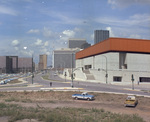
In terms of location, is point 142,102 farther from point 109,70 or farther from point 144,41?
point 144,41

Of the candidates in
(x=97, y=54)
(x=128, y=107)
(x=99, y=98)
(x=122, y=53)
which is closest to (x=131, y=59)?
(x=122, y=53)

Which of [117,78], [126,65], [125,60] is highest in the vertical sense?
[125,60]

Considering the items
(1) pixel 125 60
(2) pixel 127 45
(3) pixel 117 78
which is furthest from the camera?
(1) pixel 125 60

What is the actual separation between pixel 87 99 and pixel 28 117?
2013 centimetres

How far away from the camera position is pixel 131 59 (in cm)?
8669

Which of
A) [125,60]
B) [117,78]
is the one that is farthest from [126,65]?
A: [117,78]

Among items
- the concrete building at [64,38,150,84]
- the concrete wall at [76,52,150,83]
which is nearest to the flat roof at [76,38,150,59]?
the concrete building at [64,38,150,84]

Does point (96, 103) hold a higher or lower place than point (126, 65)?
lower

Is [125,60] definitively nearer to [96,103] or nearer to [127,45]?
[127,45]

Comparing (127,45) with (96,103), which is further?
(127,45)

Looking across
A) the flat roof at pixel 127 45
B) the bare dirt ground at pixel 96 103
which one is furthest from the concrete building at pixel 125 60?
the bare dirt ground at pixel 96 103

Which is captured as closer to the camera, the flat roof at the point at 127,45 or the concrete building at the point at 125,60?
the concrete building at the point at 125,60

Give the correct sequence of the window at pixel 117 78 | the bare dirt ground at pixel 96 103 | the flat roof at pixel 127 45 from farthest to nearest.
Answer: the flat roof at pixel 127 45 < the window at pixel 117 78 < the bare dirt ground at pixel 96 103

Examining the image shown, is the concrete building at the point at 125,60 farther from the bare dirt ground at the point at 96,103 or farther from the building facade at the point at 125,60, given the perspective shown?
the bare dirt ground at the point at 96,103
